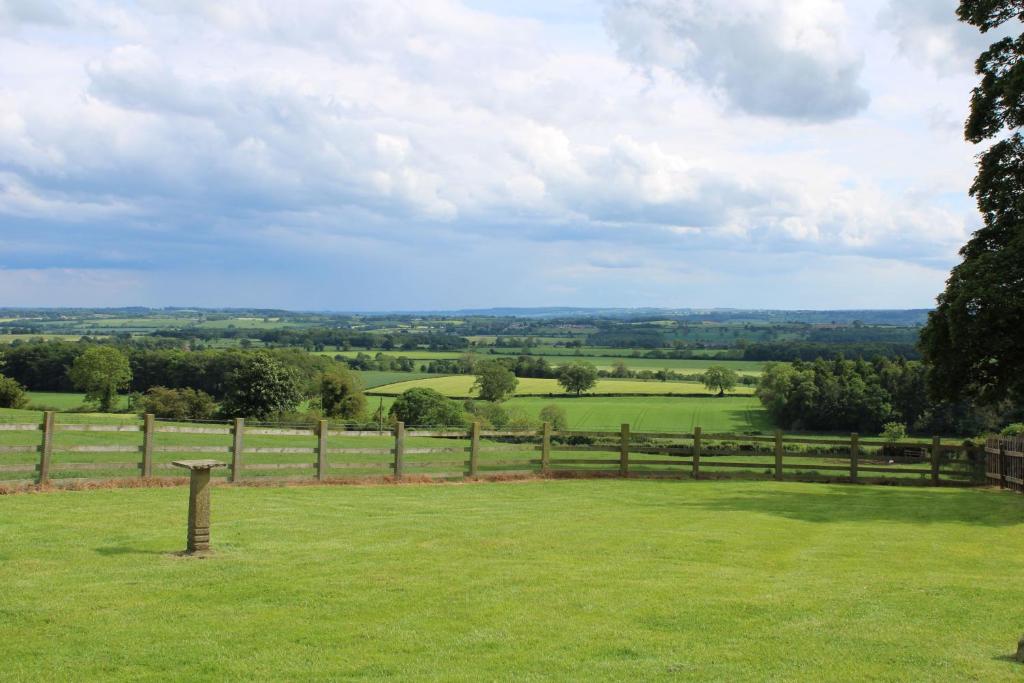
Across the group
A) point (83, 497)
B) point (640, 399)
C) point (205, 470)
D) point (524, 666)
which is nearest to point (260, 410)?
point (640, 399)

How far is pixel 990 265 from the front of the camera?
19.0 metres

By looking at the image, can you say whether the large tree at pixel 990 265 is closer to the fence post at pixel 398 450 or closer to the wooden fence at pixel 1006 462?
the wooden fence at pixel 1006 462

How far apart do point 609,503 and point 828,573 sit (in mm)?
7326

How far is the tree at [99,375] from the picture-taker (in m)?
76.8

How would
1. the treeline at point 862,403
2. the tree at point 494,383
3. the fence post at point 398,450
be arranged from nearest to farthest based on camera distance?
the fence post at point 398,450 < the treeline at point 862,403 < the tree at point 494,383

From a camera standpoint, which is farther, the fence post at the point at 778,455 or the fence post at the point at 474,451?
the fence post at the point at 778,455

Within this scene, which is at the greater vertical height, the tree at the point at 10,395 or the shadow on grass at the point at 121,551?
the shadow on grass at the point at 121,551

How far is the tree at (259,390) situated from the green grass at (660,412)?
64.1 ft

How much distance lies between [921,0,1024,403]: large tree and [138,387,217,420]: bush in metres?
59.4

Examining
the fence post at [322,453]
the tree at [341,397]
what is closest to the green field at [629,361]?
the tree at [341,397]

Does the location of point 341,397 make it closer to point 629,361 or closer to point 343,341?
point 629,361

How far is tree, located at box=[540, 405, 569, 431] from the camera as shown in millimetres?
64750

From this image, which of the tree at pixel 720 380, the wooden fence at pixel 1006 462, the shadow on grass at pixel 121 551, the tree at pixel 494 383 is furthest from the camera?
the tree at pixel 720 380

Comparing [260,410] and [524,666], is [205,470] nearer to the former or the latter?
[524,666]
